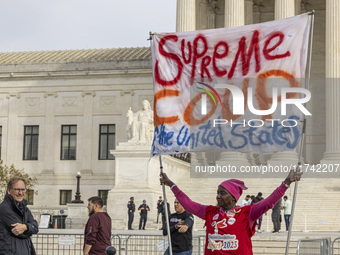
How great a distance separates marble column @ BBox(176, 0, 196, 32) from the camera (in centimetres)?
4644

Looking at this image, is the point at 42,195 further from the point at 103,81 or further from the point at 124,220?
the point at 124,220

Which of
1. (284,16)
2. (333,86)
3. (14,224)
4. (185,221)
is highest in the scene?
(284,16)

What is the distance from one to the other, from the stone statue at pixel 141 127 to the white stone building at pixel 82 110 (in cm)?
1196

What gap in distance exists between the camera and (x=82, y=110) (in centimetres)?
5250

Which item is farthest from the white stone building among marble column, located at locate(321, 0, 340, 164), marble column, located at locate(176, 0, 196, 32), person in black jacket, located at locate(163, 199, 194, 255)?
person in black jacket, located at locate(163, 199, 194, 255)

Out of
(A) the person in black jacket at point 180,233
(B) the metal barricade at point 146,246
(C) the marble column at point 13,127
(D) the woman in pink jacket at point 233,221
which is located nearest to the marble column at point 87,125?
(C) the marble column at point 13,127

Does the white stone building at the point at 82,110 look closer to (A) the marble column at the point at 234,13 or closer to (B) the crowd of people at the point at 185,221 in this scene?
(A) the marble column at the point at 234,13

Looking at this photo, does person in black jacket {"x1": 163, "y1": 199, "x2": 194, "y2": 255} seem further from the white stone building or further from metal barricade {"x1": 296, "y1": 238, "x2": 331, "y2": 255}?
the white stone building

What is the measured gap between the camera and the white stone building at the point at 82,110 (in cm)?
5134

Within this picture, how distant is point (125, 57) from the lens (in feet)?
182

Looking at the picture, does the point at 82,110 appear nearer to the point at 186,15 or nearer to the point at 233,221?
the point at 186,15

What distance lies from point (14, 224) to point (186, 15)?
Answer: 125ft

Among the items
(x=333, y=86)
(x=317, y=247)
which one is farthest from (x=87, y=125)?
(x=317, y=247)

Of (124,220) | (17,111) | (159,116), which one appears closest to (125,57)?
(17,111)
